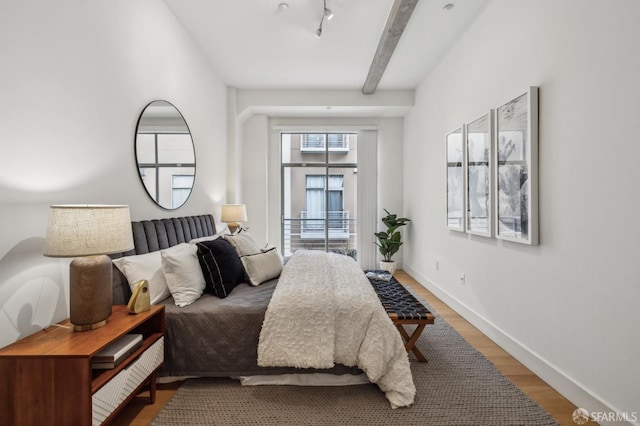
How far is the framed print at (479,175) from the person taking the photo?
246 centimetres

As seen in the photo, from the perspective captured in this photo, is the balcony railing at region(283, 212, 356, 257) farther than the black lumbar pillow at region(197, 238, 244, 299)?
Yes

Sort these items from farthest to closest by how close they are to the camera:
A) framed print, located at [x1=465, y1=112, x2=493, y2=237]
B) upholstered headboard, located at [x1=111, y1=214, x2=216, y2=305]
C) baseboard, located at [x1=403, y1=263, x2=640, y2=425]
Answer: framed print, located at [x1=465, y1=112, x2=493, y2=237], upholstered headboard, located at [x1=111, y1=214, x2=216, y2=305], baseboard, located at [x1=403, y1=263, x2=640, y2=425]

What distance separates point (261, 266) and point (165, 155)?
135 centimetres

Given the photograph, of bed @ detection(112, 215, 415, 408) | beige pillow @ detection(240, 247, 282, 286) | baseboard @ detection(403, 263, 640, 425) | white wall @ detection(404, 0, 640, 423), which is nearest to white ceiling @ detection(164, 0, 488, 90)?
white wall @ detection(404, 0, 640, 423)

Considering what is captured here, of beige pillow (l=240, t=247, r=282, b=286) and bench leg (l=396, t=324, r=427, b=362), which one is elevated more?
beige pillow (l=240, t=247, r=282, b=286)

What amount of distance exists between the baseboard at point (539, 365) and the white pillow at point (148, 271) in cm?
260

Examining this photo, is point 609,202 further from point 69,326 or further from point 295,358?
point 69,326

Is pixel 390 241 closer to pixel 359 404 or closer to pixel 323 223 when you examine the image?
pixel 323 223

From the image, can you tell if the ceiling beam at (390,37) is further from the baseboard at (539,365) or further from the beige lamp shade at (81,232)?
the baseboard at (539,365)

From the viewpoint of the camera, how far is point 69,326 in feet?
4.71

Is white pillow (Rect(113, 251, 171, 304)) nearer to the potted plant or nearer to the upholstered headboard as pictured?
the upholstered headboard

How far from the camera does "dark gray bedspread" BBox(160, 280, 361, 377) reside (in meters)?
1.80

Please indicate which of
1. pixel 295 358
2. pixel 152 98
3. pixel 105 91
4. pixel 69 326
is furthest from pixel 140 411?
pixel 152 98

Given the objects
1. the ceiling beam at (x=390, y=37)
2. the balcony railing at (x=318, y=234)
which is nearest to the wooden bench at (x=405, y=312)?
the ceiling beam at (x=390, y=37)
